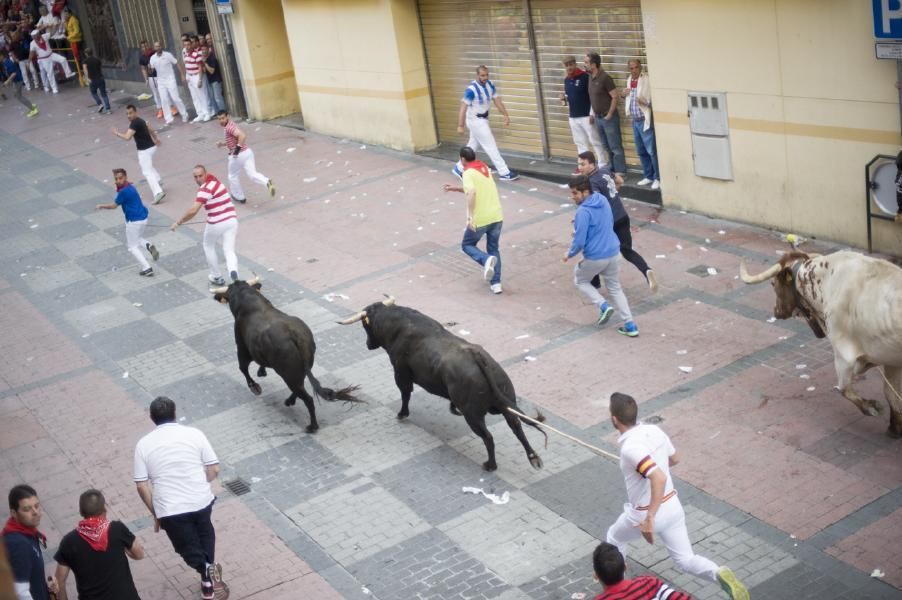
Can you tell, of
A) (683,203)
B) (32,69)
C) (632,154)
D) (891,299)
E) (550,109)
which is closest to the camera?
(891,299)

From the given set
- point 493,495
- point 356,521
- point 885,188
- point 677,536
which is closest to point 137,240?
point 356,521

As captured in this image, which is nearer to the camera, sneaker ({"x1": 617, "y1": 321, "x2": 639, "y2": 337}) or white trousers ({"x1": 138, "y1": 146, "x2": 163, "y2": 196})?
A: sneaker ({"x1": 617, "y1": 321, "x2": 639, "y2": 337})

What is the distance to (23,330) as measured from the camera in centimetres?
1528

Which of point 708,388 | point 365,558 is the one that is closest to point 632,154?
point 708,388

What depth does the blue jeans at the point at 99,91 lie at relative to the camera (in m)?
29.2

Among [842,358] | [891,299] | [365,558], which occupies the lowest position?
[365,558]

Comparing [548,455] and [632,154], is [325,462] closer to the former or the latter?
[548,455]

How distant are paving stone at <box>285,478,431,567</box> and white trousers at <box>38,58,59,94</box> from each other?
27688 mm

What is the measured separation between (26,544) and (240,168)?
42.5 feet

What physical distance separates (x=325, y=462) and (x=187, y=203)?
10726 mm

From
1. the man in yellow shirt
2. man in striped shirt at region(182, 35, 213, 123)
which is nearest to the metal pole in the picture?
the man in yellow shirt

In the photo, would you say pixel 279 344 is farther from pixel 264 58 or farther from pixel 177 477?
pixel 264 58

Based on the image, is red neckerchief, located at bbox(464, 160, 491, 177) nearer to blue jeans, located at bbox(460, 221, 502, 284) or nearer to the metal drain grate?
blue jeans, located at bbox(460, 221, 502, 284)

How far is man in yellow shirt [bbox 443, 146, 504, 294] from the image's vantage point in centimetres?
1361
